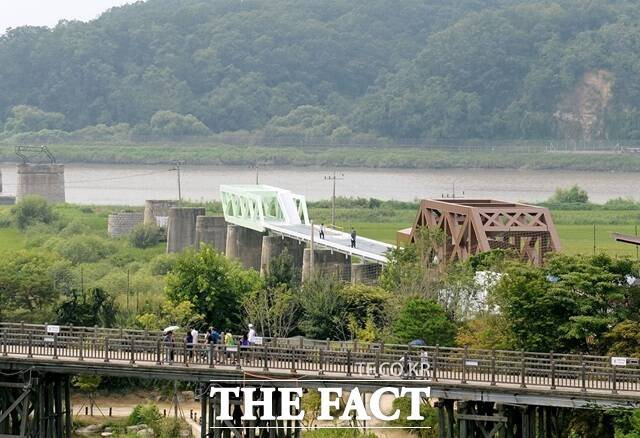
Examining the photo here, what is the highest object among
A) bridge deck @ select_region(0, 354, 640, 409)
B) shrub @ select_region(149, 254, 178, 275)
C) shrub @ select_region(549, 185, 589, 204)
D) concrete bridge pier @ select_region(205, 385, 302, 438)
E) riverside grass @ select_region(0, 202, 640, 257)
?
shrub @ select_region(549, 185, 589, 204)

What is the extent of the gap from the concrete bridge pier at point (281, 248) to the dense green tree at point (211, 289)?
1760cm

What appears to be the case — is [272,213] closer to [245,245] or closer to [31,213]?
[245,245]

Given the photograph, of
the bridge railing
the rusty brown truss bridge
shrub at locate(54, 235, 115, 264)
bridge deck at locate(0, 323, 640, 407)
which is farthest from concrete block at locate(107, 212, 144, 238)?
bridge deck at locate(0, 323, 640, 407)

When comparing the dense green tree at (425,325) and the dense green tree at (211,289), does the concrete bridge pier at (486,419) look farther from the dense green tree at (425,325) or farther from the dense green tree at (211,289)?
the dense green tree at (211,289)

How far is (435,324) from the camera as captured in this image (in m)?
51.6

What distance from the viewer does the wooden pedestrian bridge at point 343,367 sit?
39.2 metres

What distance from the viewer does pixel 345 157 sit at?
184m

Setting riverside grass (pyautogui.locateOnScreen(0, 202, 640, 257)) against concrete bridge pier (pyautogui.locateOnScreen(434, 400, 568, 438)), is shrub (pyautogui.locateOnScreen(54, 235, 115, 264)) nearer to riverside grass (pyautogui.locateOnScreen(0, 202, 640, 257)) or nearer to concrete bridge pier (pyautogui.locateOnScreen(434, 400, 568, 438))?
riverside grass (pyautogui.locateOnScreen(0, 202, 640, 257))

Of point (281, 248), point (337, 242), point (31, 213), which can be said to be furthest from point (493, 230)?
point (31, 213)

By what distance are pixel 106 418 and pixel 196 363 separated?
12.5 m

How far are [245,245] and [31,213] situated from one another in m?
23.2

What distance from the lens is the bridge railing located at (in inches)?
1563

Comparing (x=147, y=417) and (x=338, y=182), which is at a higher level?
(x=338, y=182)

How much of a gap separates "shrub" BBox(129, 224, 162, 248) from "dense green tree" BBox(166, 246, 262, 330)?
36.5 meters
